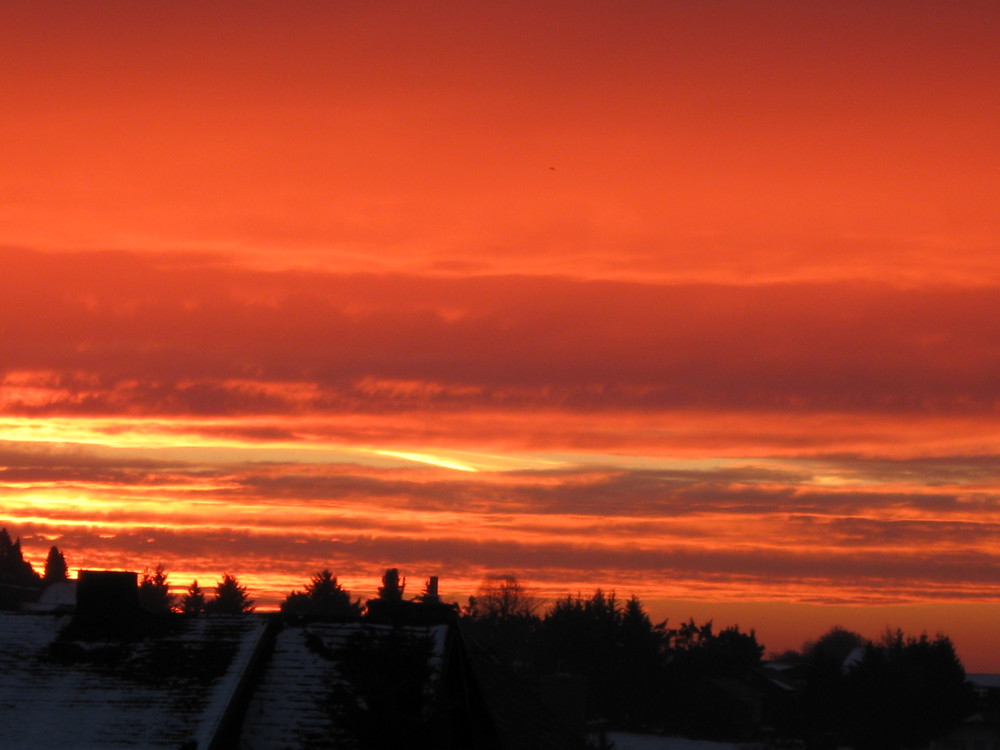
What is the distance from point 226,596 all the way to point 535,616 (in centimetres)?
3730

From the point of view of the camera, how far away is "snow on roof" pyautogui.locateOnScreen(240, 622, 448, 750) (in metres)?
30.1

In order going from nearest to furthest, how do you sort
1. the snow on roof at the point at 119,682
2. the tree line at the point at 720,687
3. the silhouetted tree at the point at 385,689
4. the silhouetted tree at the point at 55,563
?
the snow on roof at the point at 119,682 → the silhouetted tree at the point at 385,689 → the tree line at the point at 720,687 → the silhouetted tree at the point at 55,563

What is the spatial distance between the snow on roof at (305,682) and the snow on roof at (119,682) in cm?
93

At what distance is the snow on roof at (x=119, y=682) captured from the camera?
29.1 metres

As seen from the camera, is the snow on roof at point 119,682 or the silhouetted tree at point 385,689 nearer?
the snow on roof at point 119,682

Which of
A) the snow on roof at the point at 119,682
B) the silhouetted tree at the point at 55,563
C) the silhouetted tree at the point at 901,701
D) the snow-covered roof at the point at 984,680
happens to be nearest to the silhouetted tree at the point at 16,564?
the silhouetted tree at the point at 55,563

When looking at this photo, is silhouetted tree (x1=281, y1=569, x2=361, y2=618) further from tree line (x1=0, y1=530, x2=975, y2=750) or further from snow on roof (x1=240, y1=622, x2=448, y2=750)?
snow on roof (x1=240, y1=622, x2=448, y2=750)

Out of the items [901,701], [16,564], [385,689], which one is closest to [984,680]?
[901,701]

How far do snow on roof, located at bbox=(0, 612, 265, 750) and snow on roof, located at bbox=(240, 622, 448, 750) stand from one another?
0.93 metres

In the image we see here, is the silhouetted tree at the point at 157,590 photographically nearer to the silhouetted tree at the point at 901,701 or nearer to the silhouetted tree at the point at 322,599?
the silhouetted tree at the point at 322,599

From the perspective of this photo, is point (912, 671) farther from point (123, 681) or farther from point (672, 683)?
point (123, 681)

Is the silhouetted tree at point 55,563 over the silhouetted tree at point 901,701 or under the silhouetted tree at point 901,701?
over

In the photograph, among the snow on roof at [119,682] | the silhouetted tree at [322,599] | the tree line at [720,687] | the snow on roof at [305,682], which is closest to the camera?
the snow on roof at [119,682]

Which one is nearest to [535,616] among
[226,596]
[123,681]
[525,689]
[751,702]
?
[751,702]
